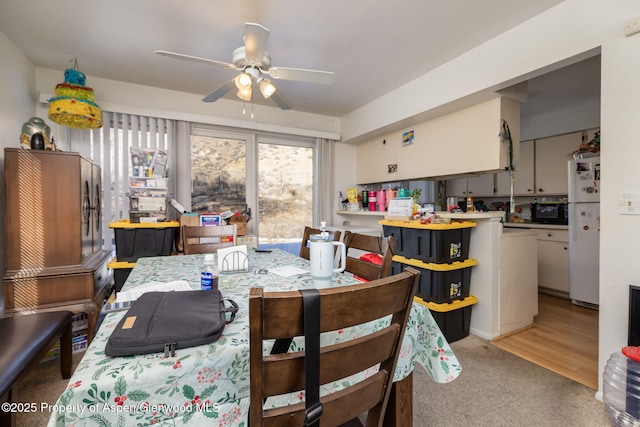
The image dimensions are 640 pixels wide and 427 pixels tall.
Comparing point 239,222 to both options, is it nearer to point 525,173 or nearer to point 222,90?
point 222,90

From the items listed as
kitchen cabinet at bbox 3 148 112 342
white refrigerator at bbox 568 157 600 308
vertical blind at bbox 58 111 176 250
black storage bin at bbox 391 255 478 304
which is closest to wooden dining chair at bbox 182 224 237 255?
kitchen cabinet at bbox 3 148 112 342

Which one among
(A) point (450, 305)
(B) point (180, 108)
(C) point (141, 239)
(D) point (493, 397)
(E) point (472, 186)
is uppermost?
(B) point (180, 108)

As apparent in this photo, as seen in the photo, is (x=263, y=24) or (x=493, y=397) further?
(x=263, y=24)

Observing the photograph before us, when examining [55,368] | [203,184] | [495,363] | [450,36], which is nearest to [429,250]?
[495,363]

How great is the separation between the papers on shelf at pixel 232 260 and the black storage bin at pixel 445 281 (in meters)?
1.42

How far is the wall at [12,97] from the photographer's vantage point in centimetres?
211

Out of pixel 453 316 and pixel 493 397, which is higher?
pixel 453 316

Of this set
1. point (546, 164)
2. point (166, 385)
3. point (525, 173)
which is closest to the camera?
point (166, 385)

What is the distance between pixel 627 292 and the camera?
154 cm

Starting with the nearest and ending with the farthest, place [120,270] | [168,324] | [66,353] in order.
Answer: [168,324] < [66,353] < [120,270]

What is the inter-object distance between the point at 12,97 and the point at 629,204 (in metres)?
4.28

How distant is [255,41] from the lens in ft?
5.51

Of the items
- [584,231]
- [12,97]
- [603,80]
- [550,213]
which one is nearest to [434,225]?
[603,80]

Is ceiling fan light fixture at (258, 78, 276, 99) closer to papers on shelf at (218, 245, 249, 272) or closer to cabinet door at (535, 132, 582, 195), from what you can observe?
papers on shelf at (218, 245, 249, 272)
